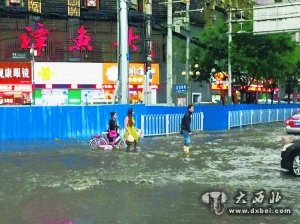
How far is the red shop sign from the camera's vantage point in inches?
1773

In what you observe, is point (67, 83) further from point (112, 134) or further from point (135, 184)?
point (135, 184)

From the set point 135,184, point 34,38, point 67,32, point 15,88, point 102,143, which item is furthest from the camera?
point 67,32

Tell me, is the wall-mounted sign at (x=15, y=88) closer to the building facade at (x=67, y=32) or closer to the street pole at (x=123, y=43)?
the building facade at (x=67, y=32)

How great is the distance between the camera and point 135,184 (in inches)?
444

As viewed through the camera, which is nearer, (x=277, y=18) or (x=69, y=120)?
(x=69, y=120)

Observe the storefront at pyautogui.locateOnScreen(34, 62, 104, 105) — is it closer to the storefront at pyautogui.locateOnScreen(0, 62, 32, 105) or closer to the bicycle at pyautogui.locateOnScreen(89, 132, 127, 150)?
the storefront at pyautogui.locateOnScreen(0, 62, 32, 105)

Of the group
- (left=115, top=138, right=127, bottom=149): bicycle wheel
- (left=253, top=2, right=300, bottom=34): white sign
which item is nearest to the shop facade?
(left=253, top=2, right=300, bottom=34): white sign

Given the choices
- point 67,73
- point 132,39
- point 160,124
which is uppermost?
point 132,39

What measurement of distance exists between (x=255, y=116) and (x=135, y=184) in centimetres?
2726

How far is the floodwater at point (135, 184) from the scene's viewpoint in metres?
8.26

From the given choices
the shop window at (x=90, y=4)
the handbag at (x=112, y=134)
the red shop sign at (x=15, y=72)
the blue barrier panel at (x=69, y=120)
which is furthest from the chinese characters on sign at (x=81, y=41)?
the handbag at (x=112, y=134)

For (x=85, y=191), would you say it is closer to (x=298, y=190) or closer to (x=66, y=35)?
(x=298, y=190)

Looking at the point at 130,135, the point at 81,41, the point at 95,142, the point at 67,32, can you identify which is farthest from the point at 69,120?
the point at 67,32

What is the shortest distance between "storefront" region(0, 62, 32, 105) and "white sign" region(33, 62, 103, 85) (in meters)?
0.82
